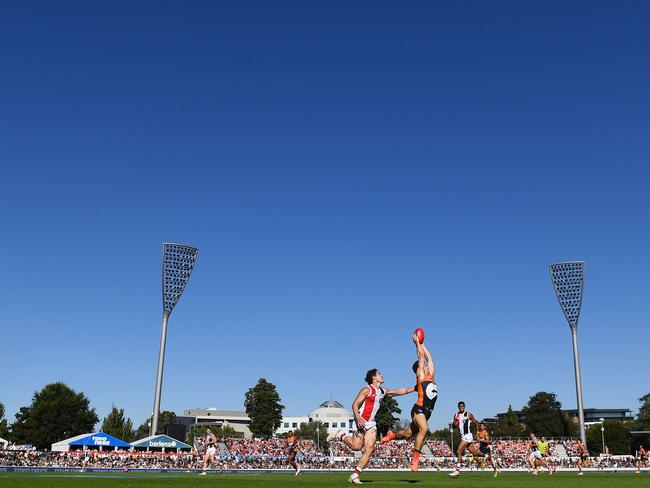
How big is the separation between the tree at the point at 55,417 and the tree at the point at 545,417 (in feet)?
293

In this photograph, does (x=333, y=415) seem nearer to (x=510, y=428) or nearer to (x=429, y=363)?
(x=510, y=428)

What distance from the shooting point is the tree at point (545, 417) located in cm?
13450

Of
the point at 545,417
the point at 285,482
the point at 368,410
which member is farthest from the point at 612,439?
the point at 368,410

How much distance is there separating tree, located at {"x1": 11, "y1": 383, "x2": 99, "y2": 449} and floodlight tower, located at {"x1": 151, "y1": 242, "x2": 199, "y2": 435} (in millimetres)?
41762

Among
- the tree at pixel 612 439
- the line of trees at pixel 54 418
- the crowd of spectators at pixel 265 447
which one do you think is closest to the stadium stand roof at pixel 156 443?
the crowd of spectators at pixel 265 447

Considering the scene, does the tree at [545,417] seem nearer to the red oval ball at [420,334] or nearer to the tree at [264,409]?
the tree at [264,409]

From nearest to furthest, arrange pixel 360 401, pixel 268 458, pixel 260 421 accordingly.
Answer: pixel 360 401 → pixel 268 458 → pixel 260 421

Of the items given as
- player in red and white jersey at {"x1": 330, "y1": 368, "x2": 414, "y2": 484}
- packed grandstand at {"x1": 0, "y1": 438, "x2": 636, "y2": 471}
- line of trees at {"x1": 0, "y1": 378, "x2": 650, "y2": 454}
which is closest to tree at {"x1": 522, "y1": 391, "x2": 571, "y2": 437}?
line of trees at {"x1": 0, "y1": 378, "x2": 650, "y2": 454}

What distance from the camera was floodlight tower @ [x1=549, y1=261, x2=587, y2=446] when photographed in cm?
7544

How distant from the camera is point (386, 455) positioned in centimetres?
7650

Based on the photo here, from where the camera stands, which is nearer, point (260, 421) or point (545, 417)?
point (260, 421)

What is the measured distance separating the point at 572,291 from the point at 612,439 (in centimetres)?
6926

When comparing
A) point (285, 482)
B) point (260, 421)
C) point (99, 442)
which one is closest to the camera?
point (285, 482)

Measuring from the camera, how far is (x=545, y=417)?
447ft
